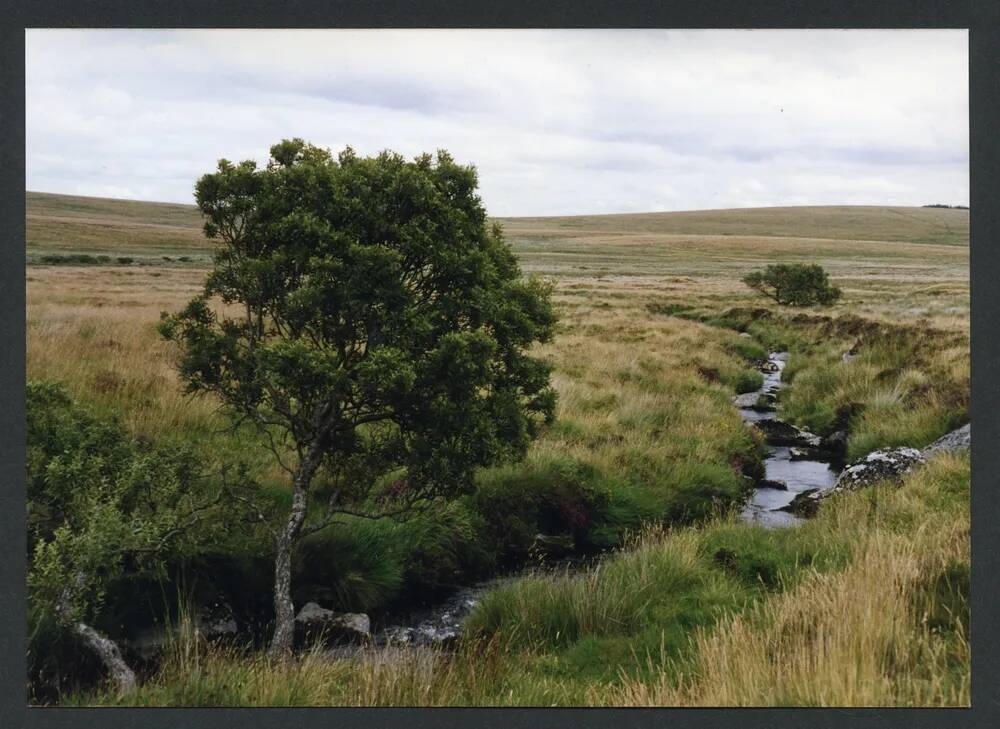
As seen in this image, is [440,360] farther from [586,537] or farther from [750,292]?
[750,292]

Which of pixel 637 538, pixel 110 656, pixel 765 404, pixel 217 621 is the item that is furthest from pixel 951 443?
pixel 110 656

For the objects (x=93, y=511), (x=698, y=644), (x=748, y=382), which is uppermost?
(x=748, y=382)

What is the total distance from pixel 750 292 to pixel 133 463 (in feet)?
72.7

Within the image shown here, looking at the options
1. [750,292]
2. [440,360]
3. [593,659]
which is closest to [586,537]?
[593,659]

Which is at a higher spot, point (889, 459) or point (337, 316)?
point (337, 316)

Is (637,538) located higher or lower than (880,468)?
lower

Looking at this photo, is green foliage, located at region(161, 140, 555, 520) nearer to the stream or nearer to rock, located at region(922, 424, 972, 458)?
the stream

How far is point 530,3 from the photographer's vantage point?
18.5 ft

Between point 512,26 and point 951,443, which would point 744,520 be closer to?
point 951,443

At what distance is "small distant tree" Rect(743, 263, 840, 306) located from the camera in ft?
67.4

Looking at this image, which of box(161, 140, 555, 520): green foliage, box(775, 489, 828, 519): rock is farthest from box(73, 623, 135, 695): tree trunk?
box(775, 489, 828, 519): rock

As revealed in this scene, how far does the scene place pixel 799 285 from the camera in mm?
20734

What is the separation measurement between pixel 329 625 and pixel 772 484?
251 inches

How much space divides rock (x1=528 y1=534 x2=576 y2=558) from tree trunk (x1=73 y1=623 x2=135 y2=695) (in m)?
4.01
